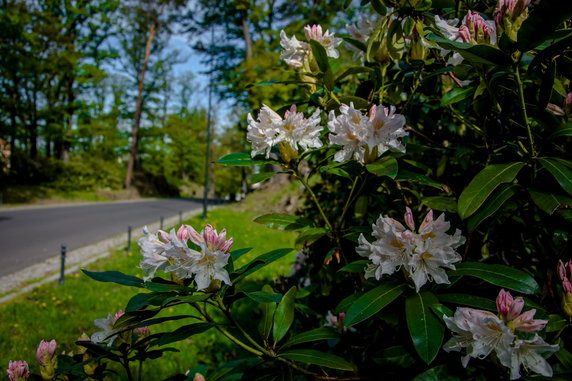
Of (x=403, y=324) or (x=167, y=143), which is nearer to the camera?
(x=403, y=324)

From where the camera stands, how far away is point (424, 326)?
80 centimetres

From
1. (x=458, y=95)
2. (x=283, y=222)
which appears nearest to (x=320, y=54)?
(x=458, y=95)

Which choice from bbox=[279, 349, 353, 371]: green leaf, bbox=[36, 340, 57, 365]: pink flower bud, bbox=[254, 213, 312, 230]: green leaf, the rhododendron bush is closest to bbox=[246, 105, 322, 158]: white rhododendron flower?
the rhododendron bush

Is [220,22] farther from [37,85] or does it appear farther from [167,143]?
[167,143]

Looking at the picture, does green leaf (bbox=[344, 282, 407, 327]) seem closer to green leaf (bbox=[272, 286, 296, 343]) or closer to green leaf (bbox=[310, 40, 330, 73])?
green leaf (bbox=[272, 286, 296, 343])

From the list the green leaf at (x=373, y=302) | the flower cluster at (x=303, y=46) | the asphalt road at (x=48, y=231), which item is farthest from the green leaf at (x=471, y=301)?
the asphalt road at (x=48, y=231)

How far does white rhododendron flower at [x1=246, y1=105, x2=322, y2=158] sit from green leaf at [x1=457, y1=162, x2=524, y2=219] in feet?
1.48

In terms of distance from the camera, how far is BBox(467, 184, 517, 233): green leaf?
2.76ft

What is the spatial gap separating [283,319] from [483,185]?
2.26 feet

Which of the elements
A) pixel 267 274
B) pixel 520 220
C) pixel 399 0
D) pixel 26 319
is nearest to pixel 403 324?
pixel 520 220

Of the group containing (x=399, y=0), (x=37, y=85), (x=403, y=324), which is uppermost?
(x=37, y=85)

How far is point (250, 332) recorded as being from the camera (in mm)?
1205

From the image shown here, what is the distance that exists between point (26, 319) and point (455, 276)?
15.1 ft

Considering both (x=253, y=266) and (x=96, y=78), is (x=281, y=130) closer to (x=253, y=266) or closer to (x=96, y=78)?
(x=253, y=266)
